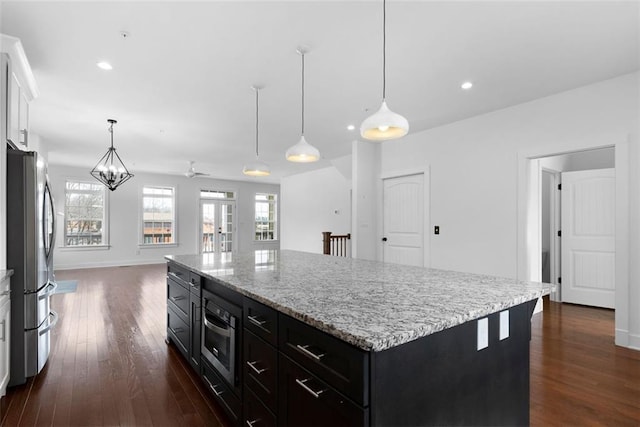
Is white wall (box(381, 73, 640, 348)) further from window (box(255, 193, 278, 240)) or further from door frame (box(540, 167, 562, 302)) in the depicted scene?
window (box(255, 193, 278, 240))

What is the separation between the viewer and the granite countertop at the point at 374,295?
3.62 feet

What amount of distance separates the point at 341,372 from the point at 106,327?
3.70m

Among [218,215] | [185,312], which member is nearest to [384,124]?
[185,312]

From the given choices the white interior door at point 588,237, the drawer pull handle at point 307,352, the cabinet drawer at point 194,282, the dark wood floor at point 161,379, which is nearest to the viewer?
the drawer pull handle at point 307,352

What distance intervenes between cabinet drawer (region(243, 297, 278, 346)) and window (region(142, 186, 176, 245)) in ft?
28.1

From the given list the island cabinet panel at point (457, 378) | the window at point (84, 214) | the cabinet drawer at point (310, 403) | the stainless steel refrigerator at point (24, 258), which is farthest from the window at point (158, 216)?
the island cabinet panel at point (457, 378)

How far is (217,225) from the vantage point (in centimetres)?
1022

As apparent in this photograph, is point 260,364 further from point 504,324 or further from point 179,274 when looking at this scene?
point 179,274

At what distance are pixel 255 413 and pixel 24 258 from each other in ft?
6.92

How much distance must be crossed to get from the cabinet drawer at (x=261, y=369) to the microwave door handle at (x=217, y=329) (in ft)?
0.77

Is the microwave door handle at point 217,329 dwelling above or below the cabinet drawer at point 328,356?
below

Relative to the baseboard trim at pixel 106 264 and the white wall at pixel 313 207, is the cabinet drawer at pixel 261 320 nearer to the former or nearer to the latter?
the white wall at pixel 313 207

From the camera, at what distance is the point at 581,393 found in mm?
2270

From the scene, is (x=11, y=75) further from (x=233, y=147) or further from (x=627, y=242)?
(x=627, y=242)
